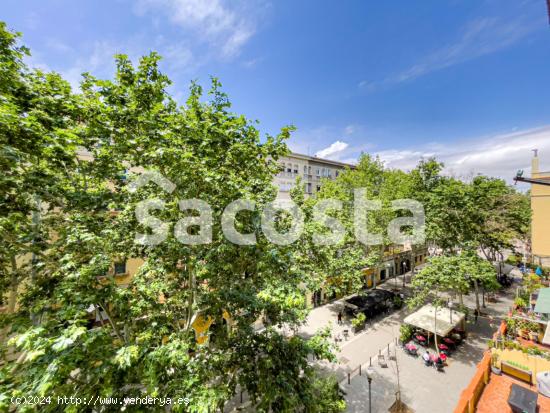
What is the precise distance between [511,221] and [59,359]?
24138mm

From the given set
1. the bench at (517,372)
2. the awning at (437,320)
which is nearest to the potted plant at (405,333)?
the awning at (437,320)

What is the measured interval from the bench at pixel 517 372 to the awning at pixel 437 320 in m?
2.53

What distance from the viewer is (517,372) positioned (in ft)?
34.3

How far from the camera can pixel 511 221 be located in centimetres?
1669

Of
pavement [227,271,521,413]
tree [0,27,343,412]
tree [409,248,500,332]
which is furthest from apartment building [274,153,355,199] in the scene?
tree [0,27,343,412]

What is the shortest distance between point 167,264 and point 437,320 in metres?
15.7

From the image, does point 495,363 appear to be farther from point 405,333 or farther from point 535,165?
point 535,165

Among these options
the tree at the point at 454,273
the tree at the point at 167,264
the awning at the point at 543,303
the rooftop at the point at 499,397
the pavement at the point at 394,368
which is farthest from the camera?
the tree at the point at 454,273

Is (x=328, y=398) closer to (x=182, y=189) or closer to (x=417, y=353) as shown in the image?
(x=182, y=189)

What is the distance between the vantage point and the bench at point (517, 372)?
1014cm

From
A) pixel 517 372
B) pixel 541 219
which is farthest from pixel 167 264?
pixel 541 219

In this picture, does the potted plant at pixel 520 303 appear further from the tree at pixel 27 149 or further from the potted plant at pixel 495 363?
the tree at pixel 27 149

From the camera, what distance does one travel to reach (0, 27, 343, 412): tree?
4219 mm

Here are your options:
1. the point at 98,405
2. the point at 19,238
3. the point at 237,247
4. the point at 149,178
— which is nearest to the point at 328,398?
the point at 237,247
